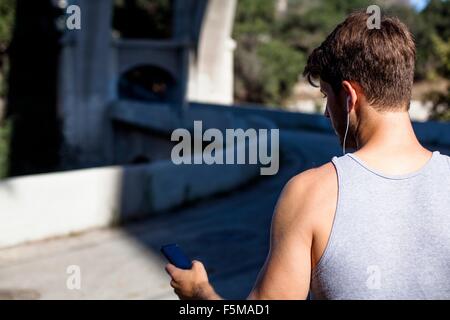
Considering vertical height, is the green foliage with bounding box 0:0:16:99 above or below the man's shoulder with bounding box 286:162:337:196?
above

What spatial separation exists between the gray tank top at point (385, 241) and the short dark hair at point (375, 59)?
215 millimetres

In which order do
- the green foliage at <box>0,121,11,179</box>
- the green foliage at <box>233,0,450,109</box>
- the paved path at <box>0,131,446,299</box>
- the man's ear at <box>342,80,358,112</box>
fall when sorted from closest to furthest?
the man's ear at <box>342,80,358,112</box>, the paved path at <box>0,131,446,299</box>, the green foliage at <box>0,121,11,179</box>, the green foliage at <box>233,0,450,109</box>

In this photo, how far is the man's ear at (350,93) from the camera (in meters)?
1.86

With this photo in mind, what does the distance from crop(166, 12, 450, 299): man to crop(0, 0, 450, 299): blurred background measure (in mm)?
471

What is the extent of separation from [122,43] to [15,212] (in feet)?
91.4

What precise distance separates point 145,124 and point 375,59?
84.6ft

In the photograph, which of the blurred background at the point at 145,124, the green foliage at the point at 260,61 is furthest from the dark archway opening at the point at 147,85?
the green foliage at the point at 260,61

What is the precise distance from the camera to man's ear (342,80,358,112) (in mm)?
1862

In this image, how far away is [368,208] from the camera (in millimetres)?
1765

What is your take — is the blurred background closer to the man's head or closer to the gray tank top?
the man's head

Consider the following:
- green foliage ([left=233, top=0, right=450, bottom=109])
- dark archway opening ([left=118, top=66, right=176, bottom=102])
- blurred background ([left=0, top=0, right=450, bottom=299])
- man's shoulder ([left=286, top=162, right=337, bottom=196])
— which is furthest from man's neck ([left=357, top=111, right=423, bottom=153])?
green foliage ([left=233, top=0, right=450, bottom=109])

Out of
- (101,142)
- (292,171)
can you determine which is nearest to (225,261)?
(292,171)

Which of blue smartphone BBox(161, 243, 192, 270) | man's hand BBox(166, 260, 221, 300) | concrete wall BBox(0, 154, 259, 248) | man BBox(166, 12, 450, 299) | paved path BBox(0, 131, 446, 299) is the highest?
man BBox(166, 12, 450, 299)

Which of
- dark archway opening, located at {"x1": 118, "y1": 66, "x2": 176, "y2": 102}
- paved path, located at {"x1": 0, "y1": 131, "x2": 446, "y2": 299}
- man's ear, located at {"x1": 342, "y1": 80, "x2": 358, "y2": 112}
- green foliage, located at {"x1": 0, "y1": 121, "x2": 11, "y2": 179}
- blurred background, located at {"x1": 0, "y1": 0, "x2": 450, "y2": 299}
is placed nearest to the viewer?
man's ear, located at {"x1": 342, "y1": 80, "x2": 358, "y2": 112}
